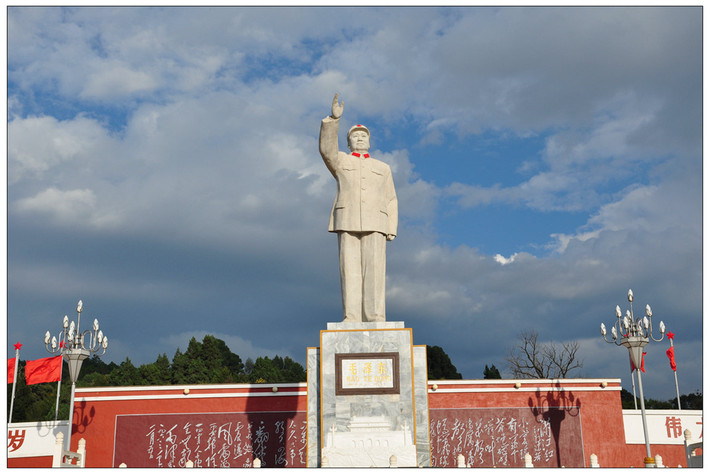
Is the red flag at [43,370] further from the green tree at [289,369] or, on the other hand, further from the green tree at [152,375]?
the green tree at [289,369]

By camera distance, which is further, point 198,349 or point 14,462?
point 198,349

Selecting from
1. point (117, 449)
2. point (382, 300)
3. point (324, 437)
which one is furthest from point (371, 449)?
point (117, 449)

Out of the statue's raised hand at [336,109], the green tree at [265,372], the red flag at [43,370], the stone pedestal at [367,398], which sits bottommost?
the stone pedestal at [367,398]

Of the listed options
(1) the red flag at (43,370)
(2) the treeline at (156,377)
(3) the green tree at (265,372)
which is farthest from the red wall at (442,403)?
(3) the green tree at (265,372)

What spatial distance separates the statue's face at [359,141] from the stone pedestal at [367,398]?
2.43m

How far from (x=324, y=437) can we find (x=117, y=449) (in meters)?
6.48

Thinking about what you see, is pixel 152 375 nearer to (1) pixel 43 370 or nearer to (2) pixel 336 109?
(1) pixel 43 370

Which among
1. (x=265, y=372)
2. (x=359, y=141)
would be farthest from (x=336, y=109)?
(x=265, y=372)

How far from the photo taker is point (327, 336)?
7.97 m

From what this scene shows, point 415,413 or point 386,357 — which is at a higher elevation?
point 386,357

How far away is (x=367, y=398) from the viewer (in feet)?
25.3

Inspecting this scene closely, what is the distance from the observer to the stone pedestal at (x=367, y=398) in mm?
7453

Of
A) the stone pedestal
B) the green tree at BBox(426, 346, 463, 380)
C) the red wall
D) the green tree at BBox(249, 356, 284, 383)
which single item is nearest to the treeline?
the green tree at BBox(249, 356, 284, 383)

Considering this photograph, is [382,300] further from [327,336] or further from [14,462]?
[14,462]
